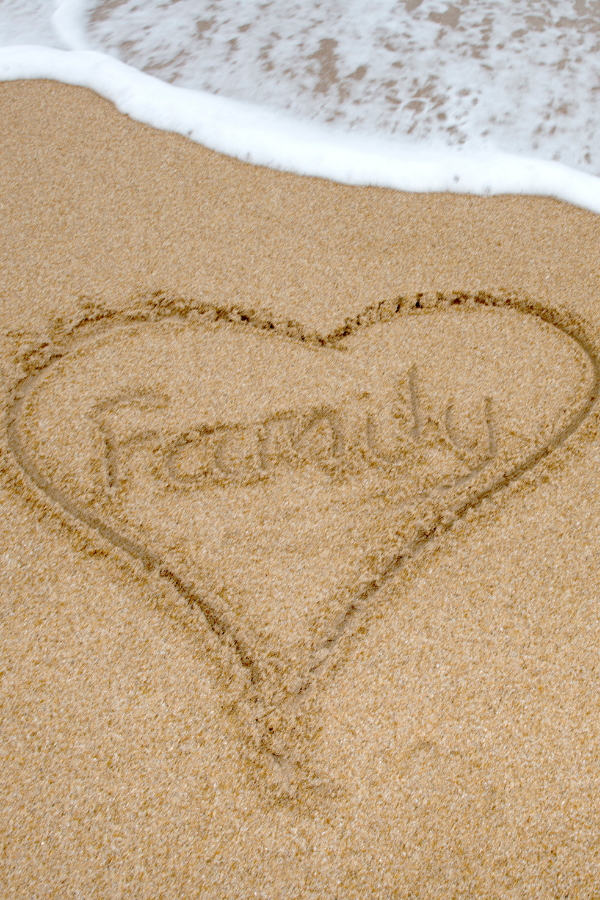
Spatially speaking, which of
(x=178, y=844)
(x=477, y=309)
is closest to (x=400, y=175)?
(x=477, y=309)

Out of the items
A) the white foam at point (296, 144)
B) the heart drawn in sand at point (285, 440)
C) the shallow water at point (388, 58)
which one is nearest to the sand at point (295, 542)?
the heart drawn in sand at point (285, 440)

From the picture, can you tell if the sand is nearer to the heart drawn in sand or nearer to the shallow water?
the heart drawn in sand

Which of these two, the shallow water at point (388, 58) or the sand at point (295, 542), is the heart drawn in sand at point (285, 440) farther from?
the shallow water at point (388, 58)

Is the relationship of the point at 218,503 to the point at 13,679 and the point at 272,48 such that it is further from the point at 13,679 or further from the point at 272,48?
the point at 272,48

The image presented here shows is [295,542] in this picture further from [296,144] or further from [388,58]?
[388,58]

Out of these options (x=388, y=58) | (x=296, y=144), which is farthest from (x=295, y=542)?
(x=388, y=58)

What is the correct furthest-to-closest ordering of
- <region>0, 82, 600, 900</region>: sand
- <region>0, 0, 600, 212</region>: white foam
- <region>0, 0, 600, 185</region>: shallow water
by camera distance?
<region>0, 0, 600, 185</region>: shallow water, <region>0, 0, 600, 212</region>: white foam, <region>0, 82, 600, 900</region>: sand

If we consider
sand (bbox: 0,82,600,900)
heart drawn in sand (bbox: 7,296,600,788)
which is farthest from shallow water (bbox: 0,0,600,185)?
heart drawn in sand (bbox: 7,296,600,788)

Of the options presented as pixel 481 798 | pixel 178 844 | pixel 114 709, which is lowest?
pixel 481 798
